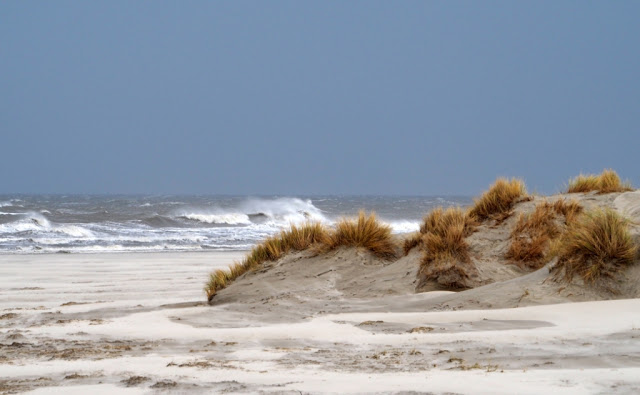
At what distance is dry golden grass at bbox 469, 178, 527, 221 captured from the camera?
1043 cm

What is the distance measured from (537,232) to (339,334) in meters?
4.11

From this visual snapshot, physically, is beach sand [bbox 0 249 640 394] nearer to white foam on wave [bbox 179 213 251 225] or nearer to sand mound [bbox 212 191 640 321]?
sand mound [bbox 212 191 640 321]

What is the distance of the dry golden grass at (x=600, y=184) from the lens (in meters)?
10.7

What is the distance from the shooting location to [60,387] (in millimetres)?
4582

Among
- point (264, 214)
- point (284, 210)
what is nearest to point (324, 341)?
point (264, 214)

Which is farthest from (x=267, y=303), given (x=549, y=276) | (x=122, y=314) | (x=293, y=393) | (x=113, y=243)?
(x=113, y=243)

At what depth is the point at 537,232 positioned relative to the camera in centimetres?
942

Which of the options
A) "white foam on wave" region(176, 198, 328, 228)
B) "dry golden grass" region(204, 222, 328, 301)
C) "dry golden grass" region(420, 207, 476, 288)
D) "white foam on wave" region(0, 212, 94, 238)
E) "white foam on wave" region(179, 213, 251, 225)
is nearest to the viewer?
"dry golden grass" region(420, 207, 476, 288)

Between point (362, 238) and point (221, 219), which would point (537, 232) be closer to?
point (362, 238)

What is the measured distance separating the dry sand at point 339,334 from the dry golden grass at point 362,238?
7.1 inches

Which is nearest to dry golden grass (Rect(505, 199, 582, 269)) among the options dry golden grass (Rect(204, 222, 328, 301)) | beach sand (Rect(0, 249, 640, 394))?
beach sand (Rect(0, 249, 640, 394))

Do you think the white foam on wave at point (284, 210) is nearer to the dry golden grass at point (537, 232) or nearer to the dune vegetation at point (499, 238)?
the dune vegetation at point (499, 238)

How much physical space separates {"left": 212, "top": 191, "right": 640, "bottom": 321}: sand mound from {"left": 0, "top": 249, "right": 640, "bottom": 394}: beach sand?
0.03 meters

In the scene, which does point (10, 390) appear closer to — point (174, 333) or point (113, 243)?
point (174, 333)
